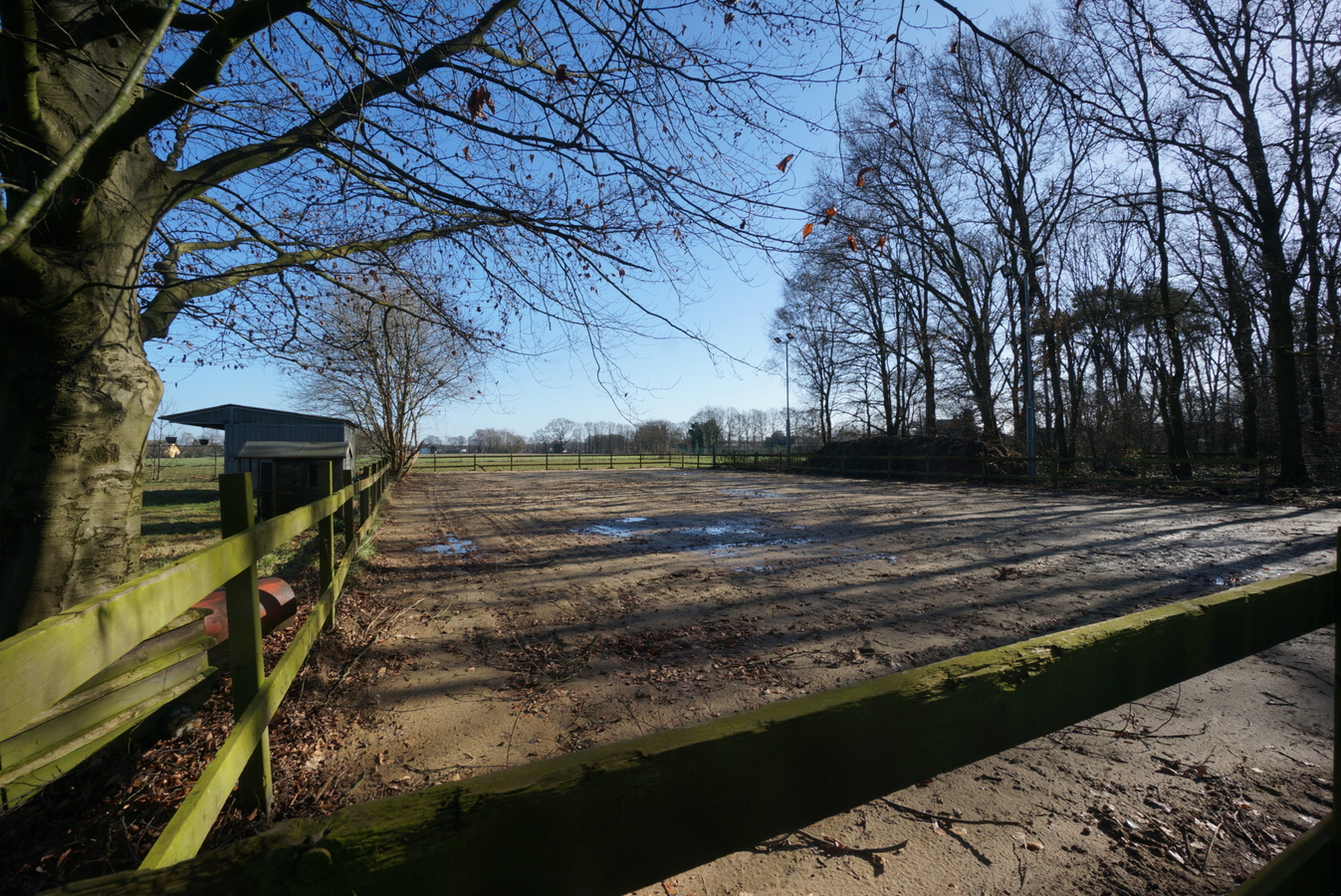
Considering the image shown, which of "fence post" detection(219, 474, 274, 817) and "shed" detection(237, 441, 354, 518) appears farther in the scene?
"shed" detection(237, 441, 354, 518)

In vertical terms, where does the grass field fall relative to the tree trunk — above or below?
below

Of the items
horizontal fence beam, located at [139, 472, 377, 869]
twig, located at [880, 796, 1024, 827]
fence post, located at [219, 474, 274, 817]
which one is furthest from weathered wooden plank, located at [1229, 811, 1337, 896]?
fence post, located at [219, 474, 274, 817]

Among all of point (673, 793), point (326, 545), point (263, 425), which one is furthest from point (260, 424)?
point (673, 793)

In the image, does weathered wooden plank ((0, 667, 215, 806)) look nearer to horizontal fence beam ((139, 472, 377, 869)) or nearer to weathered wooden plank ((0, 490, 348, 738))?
horizontal fence beam ((139, 472, 377, 869))

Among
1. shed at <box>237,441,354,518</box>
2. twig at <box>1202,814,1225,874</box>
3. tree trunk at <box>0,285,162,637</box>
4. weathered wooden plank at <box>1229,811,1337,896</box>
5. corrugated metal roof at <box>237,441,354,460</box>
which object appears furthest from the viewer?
corrugated metal roof at <box>237,441,354,460</box>

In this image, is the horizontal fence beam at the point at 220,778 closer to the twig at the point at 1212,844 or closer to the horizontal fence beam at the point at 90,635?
the horizontal fence beam at the point at 90,635

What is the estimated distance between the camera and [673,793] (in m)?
0.87

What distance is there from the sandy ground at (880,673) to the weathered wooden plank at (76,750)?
0.83 metres

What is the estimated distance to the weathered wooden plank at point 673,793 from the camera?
67cm

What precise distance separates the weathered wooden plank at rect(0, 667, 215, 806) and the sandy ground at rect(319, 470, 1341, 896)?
83 cm

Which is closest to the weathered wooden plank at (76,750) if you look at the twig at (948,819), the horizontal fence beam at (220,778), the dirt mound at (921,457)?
the horizontal fence beam at (220,778)

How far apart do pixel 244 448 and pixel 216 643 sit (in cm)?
1793

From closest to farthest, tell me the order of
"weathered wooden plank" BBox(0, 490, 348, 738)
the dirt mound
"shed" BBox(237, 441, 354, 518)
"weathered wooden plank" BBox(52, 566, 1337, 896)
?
"weathered wooden plank" BBox(52, 566, 1337, 896)
"weathered wooden plank" BBox(0, 490, 348, 738)
"shed" BBox(237, 441, 354, 518)
the dirt mound

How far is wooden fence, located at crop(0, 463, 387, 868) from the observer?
1.08 metres
